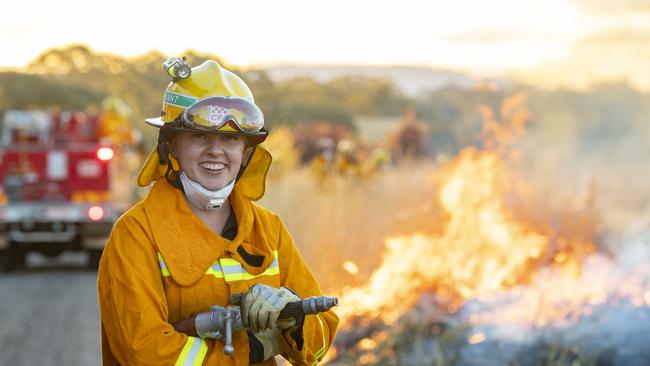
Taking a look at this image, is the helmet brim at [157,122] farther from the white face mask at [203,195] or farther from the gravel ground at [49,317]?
the gravel ground at [49,317]

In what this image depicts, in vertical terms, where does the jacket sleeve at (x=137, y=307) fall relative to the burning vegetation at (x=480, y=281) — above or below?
above

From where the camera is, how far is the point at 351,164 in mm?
15797

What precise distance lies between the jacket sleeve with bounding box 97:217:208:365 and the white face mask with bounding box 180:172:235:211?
0.65 ft

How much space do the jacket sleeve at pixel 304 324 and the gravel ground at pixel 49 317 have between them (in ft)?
18.1

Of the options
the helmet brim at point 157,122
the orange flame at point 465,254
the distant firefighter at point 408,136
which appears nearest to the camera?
the helmet brim at point 157,122

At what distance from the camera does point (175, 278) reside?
327 centimetres

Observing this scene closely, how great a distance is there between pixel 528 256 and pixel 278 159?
583 inches

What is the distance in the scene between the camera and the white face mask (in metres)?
3.38

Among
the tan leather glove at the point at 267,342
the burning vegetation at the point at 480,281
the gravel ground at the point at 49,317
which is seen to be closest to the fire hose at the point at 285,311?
the tan leather glove at the point at 267,342

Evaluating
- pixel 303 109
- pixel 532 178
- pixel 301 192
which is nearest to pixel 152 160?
pixel 532 178

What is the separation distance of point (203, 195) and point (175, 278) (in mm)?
Result: 271

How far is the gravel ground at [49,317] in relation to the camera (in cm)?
905

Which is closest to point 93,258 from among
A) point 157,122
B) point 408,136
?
point 157,122

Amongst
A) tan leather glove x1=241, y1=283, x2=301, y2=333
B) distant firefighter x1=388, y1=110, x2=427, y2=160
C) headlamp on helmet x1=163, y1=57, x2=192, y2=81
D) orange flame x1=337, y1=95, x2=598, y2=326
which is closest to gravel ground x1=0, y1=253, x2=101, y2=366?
orange flame x1=337, y1=95, x2=598, y2=326
